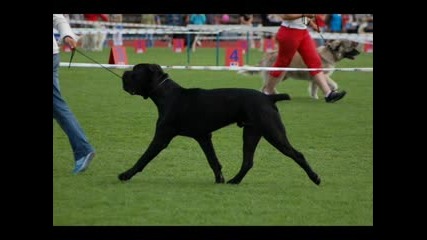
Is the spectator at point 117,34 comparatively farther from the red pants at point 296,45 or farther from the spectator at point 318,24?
the red pants at point 296,45

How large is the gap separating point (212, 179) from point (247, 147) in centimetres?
47

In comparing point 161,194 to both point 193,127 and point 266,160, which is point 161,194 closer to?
point 193,127

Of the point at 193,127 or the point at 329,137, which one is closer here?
the point at 193,127

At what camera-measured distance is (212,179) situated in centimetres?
675

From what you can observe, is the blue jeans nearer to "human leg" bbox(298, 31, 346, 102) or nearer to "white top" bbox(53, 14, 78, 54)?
"white top" bbox(53, 14, 78, 54)

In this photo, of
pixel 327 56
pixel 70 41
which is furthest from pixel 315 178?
pixel 327 56

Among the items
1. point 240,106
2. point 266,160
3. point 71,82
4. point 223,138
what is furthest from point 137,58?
point 240,106

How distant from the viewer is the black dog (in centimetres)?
621

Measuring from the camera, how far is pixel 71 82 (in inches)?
593

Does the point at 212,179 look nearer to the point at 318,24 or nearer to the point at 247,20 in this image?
the point at 318,24

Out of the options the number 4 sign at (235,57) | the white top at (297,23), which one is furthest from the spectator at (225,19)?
the white top at (297,23)

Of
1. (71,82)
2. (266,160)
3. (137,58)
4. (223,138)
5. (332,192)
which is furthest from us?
(137,58)

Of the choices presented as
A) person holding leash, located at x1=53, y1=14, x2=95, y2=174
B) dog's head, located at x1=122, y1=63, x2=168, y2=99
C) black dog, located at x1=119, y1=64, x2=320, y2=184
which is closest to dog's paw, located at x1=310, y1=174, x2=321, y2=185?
black dog, located at x1=119, y1=64, x2=320, y2=184
